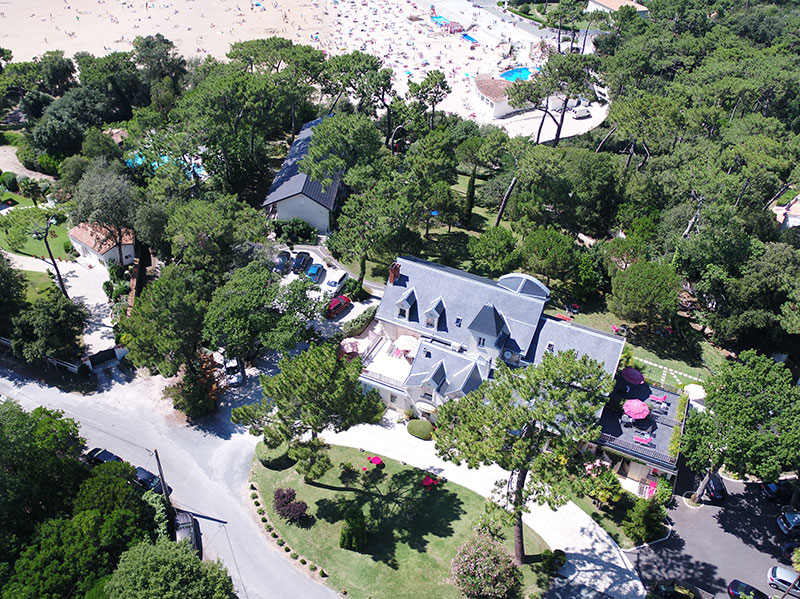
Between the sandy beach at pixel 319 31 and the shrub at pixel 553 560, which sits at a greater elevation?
the sandy beach at pixel 319 31

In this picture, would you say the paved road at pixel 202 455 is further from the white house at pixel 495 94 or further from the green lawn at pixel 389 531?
the white house at pixel 495 94

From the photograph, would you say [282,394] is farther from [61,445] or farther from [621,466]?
[621,466]

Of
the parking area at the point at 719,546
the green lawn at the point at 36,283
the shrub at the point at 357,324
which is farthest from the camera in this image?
the green lawn at the point at 36,283

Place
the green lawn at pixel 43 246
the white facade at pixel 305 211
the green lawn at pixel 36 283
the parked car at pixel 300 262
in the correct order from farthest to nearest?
the white facade at pixel 305 211, the green lawn at pixel 43 246, the parked car at pixel 300 262, the green lawn at pixel 36 283

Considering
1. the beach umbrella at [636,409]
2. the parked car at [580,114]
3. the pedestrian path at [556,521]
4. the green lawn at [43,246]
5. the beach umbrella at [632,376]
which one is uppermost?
the parked car at [580,114]

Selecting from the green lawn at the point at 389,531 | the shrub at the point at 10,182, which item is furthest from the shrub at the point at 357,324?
the shrub at the point at 10,182

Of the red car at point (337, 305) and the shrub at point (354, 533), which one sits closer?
the shrub at point (354, 533)

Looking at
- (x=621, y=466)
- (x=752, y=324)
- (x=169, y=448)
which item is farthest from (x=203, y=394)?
(x=752, y=324)
